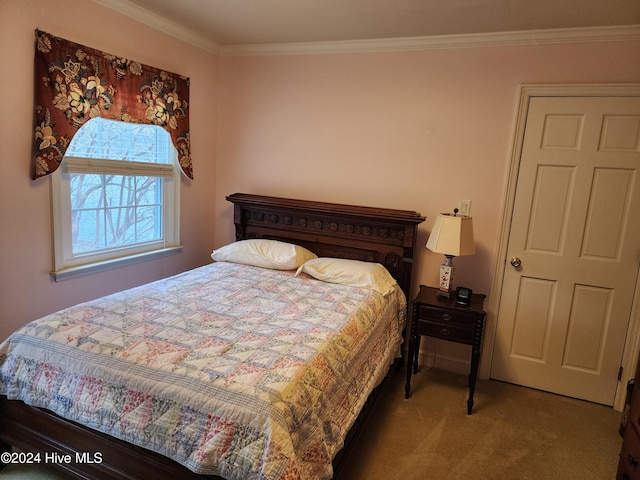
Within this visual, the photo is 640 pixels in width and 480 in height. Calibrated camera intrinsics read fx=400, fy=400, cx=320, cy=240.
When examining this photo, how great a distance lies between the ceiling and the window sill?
160 centimetres

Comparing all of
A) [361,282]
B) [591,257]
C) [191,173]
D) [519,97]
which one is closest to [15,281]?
[191,173]

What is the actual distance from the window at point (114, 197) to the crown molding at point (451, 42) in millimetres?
1112

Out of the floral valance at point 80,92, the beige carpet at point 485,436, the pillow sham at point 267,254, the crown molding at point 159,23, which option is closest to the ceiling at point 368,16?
the crown molding at point 159,23

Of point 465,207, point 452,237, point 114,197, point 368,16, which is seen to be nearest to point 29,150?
point 114,197

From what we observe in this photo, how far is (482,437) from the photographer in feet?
7.56

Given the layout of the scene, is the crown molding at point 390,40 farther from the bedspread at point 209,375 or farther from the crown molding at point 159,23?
the bedspread at point 209,375

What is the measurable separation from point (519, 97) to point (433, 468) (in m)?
2.31

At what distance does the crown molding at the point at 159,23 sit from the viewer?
Answer: 248 centimetres

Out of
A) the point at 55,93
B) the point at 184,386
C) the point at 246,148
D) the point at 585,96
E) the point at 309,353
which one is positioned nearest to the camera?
the point at 184,386

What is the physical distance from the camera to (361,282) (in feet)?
8.55

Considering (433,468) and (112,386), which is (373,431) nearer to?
(433,468)

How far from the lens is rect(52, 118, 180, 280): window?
7.91 ft

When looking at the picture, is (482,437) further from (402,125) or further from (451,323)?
(402,125)

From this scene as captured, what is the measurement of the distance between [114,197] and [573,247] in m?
3.11
